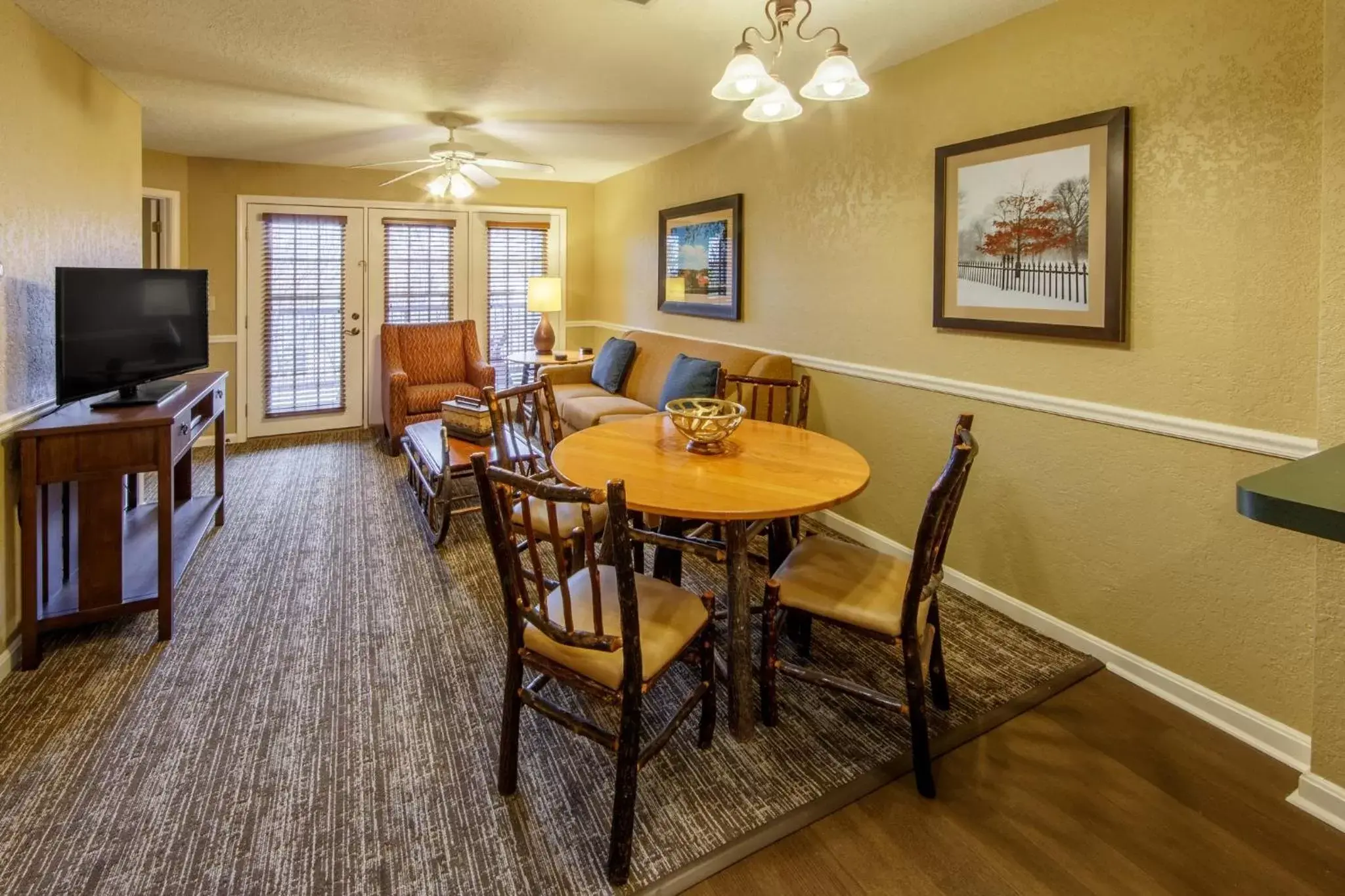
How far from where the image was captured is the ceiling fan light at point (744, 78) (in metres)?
2.01

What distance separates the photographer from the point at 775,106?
2186 mm

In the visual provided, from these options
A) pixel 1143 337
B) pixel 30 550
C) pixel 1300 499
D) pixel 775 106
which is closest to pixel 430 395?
pixel 30 550

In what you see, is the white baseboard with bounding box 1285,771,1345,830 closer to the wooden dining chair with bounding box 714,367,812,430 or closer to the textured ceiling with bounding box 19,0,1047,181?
the wooden dining chair with bounding box 714,367,812,430

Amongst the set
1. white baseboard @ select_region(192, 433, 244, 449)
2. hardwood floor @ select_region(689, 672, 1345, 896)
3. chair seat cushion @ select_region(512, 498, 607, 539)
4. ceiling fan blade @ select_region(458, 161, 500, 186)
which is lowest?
hardwood floor @ select_region(689, 672, 1345, 896)

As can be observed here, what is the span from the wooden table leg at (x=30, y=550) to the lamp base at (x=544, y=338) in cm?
403

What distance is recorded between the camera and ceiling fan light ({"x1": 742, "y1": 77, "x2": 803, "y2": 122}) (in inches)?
84.4

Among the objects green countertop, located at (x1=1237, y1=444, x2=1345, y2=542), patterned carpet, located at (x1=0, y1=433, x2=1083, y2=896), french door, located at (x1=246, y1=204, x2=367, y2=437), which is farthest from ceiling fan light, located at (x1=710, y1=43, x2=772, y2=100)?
french door, located at (x1=246, y1=204, x2=367, y2=437)

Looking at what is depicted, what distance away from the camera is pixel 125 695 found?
224 centimetres

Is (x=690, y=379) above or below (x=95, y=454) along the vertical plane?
above

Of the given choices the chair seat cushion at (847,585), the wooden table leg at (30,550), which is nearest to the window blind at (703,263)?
the chair seat cushion at (847,585)

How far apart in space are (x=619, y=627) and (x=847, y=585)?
71 centimetres

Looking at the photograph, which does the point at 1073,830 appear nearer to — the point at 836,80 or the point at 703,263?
the point at 836,80

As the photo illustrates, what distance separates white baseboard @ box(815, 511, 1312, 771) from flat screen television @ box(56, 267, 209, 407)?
3.48 meters

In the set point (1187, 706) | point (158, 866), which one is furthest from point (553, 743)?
point (1187, 706)
